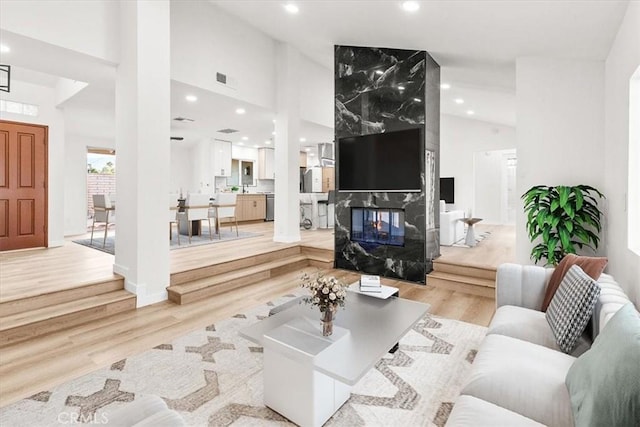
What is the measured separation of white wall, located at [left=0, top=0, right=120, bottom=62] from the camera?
124 inches

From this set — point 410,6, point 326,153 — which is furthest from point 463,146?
point 410,6

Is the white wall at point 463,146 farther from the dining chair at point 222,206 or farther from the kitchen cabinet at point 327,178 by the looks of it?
the dining chair at point 222,206

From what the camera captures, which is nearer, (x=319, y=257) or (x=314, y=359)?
(x=314, y=359)

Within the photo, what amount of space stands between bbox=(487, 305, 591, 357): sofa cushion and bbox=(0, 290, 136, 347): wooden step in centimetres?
351

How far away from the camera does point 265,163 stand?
448 inches

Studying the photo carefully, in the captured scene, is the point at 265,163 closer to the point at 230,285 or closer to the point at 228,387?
the point at 230,285

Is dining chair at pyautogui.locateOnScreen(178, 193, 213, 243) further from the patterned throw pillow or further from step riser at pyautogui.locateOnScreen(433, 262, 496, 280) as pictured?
the patterned throw pillow

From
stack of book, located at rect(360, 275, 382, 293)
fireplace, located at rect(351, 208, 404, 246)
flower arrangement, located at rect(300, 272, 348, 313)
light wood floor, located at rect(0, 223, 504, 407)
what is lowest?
light wood floor, located at rect(0, 223, 504, 407)

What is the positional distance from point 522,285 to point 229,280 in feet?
10.8

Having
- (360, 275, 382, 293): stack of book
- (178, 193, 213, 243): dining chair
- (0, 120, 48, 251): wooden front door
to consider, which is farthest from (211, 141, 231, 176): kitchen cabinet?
(360, 275, 382, 293): stack of book

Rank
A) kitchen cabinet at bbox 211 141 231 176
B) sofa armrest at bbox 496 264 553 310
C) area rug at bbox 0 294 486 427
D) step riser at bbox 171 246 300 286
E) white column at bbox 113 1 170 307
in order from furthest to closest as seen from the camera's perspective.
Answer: kitchen cabinet at bbox 211 141 231 176
step riser at bbox 171 246 300 286
white column at bbox 113 1 170 307
sofa armrest at bbox 496 264 553 310
area rug at bbox 0 294 486 427

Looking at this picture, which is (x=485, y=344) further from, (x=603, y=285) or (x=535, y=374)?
(x=603, y=285)

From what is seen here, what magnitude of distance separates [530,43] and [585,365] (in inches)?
139

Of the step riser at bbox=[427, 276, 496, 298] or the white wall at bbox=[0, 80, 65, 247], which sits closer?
the step riser at bbox=[427, 276, 496, 298]
